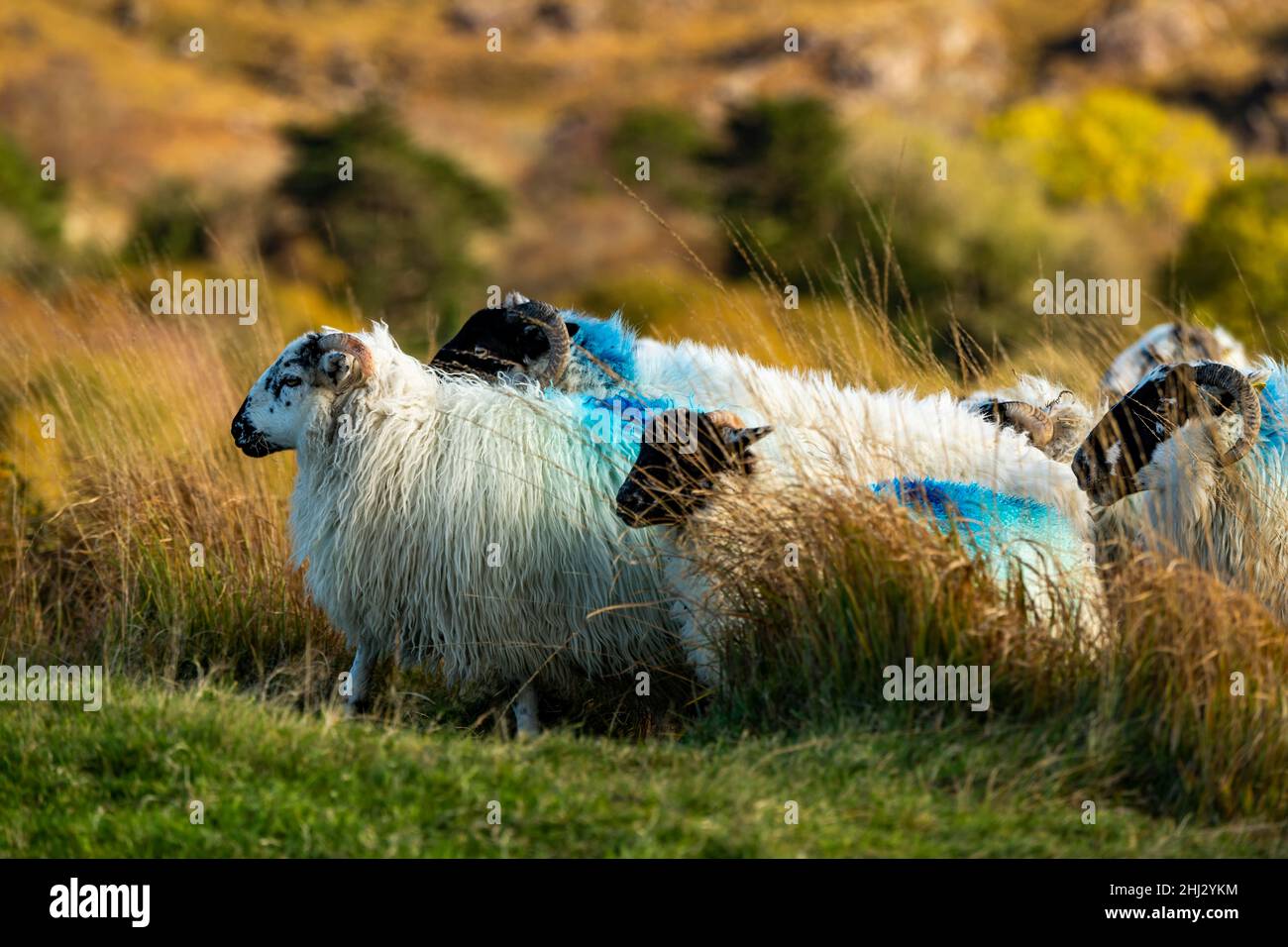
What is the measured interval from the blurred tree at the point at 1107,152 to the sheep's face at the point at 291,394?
30250mm

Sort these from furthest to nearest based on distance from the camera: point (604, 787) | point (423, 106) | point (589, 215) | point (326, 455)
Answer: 1. point (423, 106)
2. point (589, 215)
3. point (326, 455)
4. point (604, 787)

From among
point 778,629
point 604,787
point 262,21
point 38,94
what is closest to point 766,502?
point 778,629

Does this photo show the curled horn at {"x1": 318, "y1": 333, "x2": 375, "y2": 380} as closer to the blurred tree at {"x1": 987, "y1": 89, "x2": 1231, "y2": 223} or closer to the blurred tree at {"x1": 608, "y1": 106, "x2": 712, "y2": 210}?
the blurred tree at {"x1": 608, "y1": 106, "x2": 712, "y2": 210}

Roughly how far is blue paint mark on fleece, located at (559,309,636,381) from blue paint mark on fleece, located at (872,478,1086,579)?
5.18 feet

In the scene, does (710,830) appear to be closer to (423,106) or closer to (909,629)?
(909,629)

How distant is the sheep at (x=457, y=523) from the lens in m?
6.53

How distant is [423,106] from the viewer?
6303 cm

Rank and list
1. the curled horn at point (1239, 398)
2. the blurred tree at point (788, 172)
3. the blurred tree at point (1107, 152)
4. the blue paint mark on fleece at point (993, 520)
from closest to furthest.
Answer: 1. the blue paint mark on fleece at point (993, 520)
2. the curled horn at point (1239, 398)
3. the blurred tree at point (788, 172)
4. the blurred tree at point (1107, 152)

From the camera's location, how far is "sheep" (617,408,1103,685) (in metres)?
5.95

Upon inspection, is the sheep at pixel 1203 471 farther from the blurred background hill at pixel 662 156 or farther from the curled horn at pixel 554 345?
the curled horn at pixel 554 345

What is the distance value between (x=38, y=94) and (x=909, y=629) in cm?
4933

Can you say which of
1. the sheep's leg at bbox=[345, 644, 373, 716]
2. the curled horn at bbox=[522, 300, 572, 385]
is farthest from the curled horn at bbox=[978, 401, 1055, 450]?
the sheep's leg at bbox=[345, 644, 373, 716]

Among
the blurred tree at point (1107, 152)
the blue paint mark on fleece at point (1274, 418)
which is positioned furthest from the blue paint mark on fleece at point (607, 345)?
the blurred tree at point (1107, 152)

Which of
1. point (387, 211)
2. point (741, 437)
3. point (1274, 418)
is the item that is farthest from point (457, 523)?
point (387, 211)
